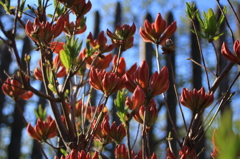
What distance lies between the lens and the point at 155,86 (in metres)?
0.56

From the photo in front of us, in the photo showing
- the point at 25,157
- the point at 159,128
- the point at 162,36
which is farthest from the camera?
the point at 25,157

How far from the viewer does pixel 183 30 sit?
4773 millimetres

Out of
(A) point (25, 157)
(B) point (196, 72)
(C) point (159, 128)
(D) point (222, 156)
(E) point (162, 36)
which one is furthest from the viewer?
(A) point (25, 157)

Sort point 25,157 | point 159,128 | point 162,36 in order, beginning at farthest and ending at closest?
1. point 25,157
2. point 159,128
3. point 162,36

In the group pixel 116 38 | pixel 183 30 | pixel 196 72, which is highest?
pixel 183 30

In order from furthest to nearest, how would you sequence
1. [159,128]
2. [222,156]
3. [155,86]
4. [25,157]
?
[25,157]
[159,128]
[155,86]
[222,156]

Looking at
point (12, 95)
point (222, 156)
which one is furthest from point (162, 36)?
point (222, 156)

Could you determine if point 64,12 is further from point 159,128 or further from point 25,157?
point 25,157

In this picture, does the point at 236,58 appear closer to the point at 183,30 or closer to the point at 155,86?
the point at 155,86

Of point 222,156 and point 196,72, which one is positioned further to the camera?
point 196,72

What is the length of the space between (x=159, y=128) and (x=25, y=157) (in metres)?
2.16

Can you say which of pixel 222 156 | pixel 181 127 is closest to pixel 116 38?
pixel 222 156

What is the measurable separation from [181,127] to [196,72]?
1881mm

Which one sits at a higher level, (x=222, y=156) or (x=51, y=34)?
(x=51, y=34)
